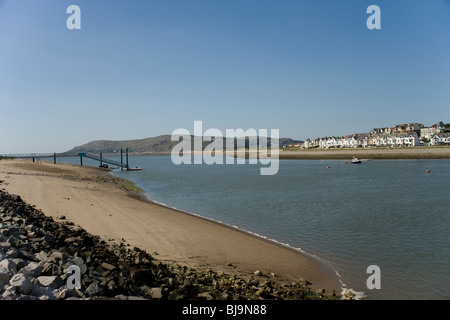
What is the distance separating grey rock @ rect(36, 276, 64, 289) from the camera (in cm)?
525

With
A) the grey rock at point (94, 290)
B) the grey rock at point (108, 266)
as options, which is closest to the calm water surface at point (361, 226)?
the grey rock at point (108, 266)

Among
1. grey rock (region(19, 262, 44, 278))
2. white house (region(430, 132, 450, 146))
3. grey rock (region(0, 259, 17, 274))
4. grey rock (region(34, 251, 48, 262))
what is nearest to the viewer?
grey rock (region(0, 259, 17, 274))

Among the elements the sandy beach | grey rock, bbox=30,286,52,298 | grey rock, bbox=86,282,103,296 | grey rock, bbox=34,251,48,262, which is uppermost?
grey rock, bbox=34,251,48,262

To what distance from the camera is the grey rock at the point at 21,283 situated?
4910mm

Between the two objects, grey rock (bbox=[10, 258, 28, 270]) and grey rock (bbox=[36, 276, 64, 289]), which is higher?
grey rock (bbox=[10, 258, 28, 270])

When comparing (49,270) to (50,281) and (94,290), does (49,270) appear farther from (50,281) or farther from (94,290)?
(94,290)

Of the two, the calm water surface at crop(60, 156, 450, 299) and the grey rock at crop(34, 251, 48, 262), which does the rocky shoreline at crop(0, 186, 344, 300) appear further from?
the calm water surface at crop(60, 156, 450, 299)

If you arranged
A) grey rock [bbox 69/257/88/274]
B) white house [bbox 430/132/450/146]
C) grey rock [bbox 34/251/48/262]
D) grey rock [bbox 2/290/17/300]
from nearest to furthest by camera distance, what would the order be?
grey rock [bbox 2/290/17/300] < grey rock [bbox 69/257/88/274] < grey rock [bbox 34/251/48/262] < white house [bbox 430/132/450/146]

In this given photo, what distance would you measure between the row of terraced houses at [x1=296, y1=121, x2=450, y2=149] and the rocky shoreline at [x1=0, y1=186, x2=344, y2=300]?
137328mm


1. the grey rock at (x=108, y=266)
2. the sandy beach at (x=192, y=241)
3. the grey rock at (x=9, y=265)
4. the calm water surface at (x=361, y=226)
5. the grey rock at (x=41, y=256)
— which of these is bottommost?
the calm water surface at (x=361, y=226)

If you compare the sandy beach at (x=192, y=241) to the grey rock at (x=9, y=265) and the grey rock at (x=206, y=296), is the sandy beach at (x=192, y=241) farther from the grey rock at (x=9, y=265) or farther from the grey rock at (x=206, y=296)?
the grey rock at (x=9, y=265)

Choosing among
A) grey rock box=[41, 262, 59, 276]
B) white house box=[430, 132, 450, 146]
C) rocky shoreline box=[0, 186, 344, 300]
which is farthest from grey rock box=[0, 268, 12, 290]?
white house box=[430, 132, 450, 146]

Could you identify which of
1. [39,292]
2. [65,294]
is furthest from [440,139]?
[39,292]
